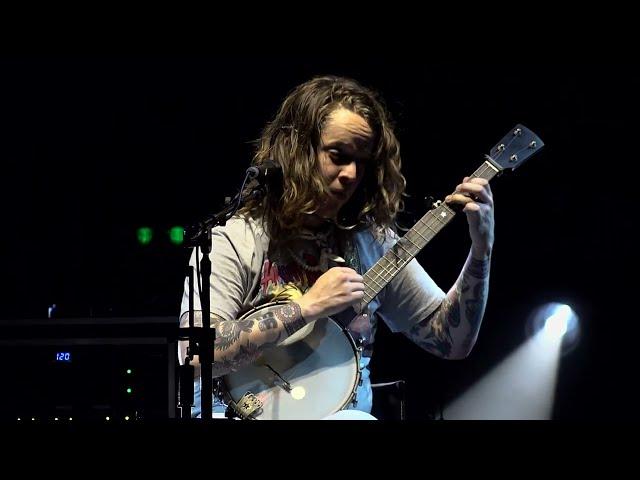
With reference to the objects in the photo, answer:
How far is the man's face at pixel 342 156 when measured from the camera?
10.3ft

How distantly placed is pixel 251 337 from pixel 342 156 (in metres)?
0.67

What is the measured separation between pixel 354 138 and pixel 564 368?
8.09 ft

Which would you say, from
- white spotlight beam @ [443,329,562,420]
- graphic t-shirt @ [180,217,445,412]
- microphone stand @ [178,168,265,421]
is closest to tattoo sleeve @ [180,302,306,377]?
graphic t-shirt @ [180,217,445,412]

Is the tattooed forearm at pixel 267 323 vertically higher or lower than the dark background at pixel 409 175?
lower

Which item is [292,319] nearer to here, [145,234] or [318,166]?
[318,166]

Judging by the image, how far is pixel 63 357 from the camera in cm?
397

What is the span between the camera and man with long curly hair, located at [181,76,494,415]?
292 cm

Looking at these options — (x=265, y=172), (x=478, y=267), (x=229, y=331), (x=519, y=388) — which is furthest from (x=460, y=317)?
(x=519, y=388)

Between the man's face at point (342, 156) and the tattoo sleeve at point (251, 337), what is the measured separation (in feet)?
1.38

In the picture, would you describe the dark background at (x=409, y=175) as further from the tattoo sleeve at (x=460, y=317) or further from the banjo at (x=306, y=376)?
the banjo at (x=306, y=376)

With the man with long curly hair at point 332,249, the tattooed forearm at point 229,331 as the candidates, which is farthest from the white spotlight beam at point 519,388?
the tattooed forearm at point 229,331

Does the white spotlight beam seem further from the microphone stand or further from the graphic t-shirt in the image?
the microphone stand

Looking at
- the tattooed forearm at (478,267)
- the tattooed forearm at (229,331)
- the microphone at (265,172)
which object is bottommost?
the tattooed forearm at (229,331)

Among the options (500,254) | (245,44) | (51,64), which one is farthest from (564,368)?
(51,64)
